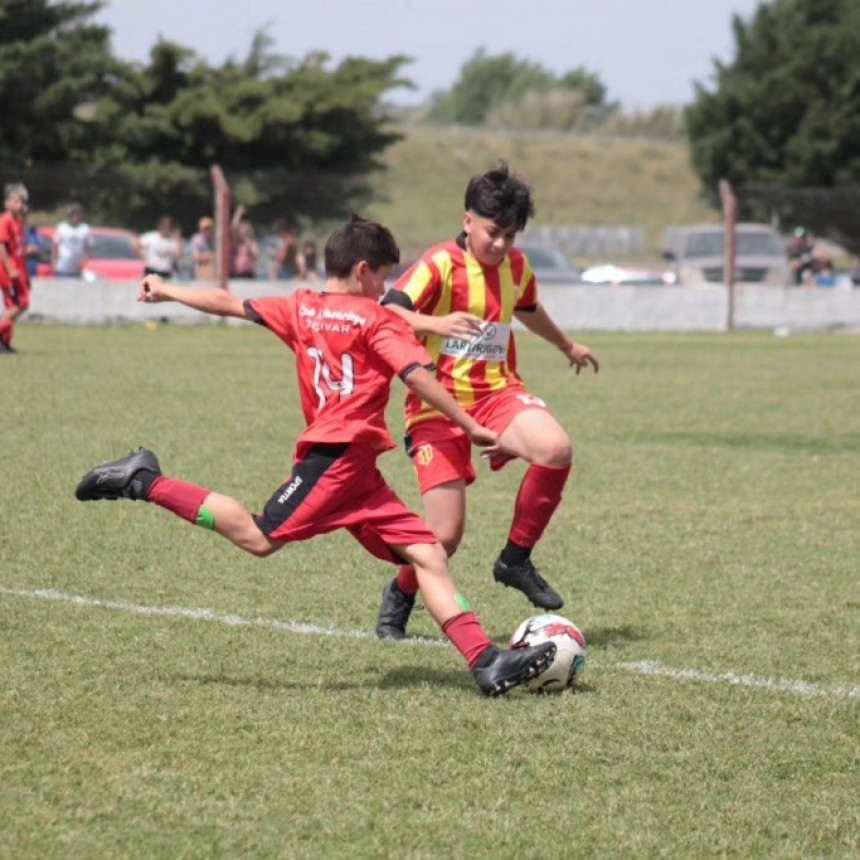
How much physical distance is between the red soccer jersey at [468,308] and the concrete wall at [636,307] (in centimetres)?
1948

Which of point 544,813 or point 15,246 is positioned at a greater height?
point 15,246

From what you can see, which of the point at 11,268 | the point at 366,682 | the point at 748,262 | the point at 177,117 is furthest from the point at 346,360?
the point at 177,117

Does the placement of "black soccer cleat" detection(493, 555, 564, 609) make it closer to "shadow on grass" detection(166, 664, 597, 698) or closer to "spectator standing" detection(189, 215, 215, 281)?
"shadow on grass" detection(166, 664, 597, 698)

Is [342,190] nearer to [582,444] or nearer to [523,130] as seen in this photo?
[582,444]

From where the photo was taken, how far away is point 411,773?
176 inches

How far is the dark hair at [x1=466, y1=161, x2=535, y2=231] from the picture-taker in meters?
6.20

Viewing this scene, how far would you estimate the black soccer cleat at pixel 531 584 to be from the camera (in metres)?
6.44

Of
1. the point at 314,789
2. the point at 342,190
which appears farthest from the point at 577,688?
the point at 342,190

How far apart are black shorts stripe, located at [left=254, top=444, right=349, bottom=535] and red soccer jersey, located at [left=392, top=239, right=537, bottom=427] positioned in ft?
2.97

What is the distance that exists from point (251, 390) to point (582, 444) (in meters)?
4.13

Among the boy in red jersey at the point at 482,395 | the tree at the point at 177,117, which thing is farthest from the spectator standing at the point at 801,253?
the boy in red jersey at the point at 482,395

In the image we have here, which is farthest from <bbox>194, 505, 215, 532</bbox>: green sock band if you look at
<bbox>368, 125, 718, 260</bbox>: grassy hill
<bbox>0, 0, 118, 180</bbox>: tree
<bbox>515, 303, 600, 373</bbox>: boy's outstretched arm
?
<bbox>368, 125, 718, 260</bbox>: grassy hill

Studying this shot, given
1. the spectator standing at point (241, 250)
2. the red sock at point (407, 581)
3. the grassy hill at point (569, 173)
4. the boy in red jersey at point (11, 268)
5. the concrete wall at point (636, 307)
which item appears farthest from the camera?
the grassy hill at point (569, 173)

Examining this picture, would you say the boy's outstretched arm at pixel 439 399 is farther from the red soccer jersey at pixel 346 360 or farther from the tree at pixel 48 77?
the tree at pixel 48 77
